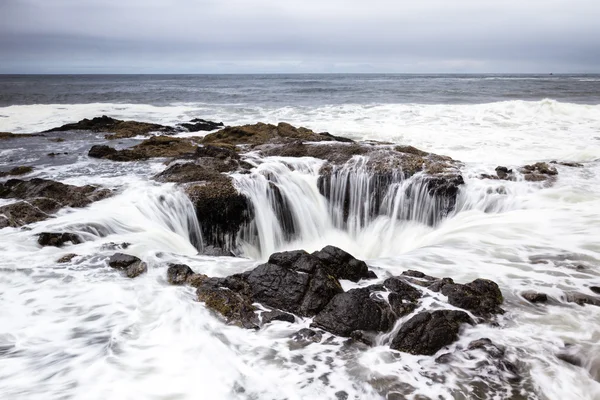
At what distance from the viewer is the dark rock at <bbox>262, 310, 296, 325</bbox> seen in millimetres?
4230

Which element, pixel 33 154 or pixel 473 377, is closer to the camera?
pixel 473 377

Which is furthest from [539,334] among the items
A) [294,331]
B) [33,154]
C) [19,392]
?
[33,154]

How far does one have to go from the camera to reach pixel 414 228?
8.43 m

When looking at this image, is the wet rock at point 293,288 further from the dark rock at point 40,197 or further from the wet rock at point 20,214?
the dark rock at point 40,197

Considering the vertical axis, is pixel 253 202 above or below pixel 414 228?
above

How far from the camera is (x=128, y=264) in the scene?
5.41 m

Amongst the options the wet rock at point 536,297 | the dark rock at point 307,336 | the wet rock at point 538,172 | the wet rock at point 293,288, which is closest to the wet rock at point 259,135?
the wet rock at point 538,172

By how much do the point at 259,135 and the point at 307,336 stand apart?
9958 mm

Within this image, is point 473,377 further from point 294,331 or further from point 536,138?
point 536,138

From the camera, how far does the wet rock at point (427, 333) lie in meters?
3.75

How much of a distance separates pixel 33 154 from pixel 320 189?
28.0 feet

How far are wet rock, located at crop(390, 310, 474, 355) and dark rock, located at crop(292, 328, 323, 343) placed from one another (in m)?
0.70

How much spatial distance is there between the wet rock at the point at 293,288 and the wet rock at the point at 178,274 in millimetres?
868

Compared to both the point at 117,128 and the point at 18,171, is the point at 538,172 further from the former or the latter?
the point at 117,128
